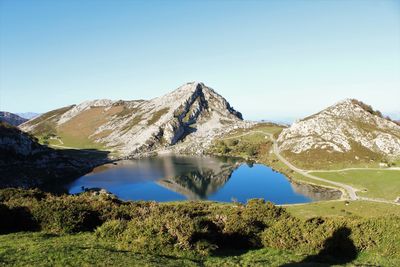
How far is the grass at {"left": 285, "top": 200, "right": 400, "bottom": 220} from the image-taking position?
79.2m

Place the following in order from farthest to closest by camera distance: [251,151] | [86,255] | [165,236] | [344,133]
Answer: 1. [251,151]
2. [344,133]
3. [165,236]
4. [86,255]

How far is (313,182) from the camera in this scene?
416ft

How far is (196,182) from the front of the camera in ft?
448

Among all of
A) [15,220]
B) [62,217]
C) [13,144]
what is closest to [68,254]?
[62,217]

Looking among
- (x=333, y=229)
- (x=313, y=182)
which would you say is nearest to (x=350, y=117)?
(x=313, y=182)

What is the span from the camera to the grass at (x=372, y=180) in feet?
333

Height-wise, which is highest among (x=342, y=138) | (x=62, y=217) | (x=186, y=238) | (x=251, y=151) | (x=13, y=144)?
(x=342, y=138)

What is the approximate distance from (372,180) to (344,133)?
5873cm

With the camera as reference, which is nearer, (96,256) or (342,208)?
(96,256)

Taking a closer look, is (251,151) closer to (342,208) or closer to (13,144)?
(342,208)

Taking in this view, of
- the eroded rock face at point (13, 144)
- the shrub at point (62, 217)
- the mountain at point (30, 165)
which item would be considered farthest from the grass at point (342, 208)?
the eroded rock face at point (13, 144)

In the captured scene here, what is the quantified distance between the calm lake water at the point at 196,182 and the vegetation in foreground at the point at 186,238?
71.6m

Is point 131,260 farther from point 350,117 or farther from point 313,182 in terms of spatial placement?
point 350,117

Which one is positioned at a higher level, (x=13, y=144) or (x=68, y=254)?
(x=13, y=144)
